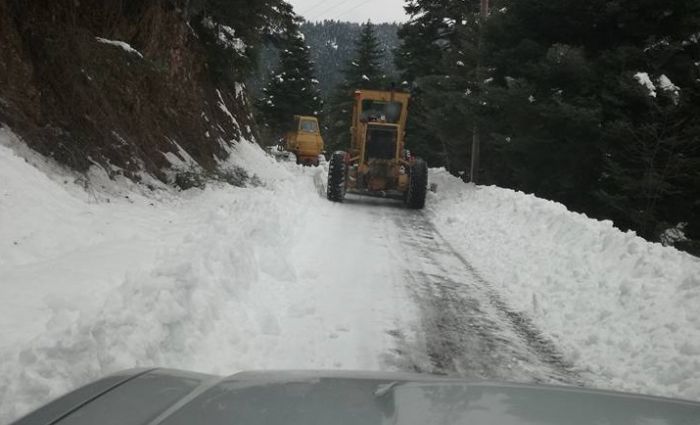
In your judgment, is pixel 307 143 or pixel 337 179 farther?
pixel 307 143

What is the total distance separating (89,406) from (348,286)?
528 cm

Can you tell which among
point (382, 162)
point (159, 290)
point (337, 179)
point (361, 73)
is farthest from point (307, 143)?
point (159, 290)

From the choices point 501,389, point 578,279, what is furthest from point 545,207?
point 501,389

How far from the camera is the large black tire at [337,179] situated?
1563 centimetres

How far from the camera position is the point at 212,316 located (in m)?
5.29

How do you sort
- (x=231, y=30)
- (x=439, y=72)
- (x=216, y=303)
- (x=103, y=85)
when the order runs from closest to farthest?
1. (x=216, y=303)
2. (x=103, y=85)
3. (x=231, y=30)
4. (x=439, y=72)

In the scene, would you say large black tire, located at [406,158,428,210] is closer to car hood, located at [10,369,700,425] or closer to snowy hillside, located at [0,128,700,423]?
snowy hillside, located at [0,128,700,423]

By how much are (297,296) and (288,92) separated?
4276 centimetres

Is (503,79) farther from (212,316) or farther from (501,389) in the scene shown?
(501,389)

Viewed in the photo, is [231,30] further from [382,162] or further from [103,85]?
[103,85]

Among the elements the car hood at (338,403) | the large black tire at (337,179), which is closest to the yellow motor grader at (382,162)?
the large black tire at (337,179)

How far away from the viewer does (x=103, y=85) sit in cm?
1162

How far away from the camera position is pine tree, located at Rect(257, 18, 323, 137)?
4800 cm

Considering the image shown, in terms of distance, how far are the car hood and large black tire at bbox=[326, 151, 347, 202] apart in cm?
1306
